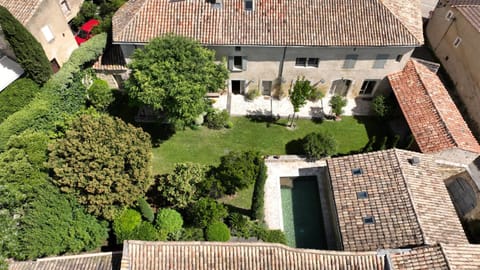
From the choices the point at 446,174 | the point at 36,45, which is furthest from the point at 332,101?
the point at 36,45

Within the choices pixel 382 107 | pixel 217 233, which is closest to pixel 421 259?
pixel 217 233

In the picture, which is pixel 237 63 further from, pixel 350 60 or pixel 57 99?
pixel 57 99

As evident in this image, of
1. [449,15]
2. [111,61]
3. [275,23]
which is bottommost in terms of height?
[111,61]

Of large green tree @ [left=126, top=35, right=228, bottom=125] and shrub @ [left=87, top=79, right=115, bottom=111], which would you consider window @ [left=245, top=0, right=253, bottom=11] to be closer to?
large green tree @ [left=126, top=35, right=228, bottom=125]

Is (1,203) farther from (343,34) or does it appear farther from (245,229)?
(343,34)

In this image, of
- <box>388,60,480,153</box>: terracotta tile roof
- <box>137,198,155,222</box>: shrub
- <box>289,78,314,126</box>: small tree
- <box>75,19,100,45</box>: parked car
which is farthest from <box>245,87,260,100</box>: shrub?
<box>75,19,100,45</box>: parked car
